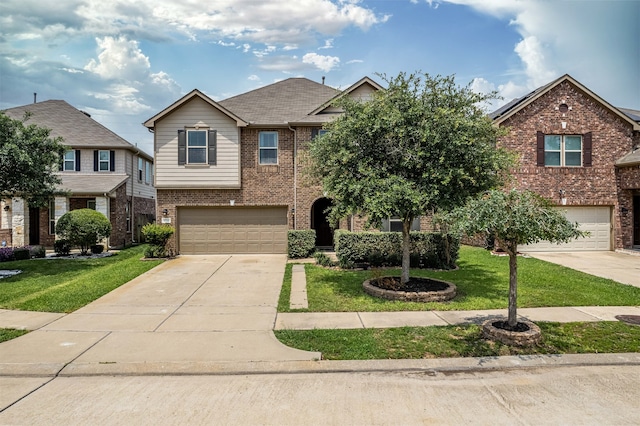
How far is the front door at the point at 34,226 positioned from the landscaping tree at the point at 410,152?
18.3 m

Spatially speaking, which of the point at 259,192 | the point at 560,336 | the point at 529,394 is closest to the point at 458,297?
the point at 560,336

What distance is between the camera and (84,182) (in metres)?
20.3

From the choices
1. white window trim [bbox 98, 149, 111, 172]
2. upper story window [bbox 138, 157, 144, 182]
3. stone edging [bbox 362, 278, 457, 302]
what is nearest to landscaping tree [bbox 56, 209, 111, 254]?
white window trim [bbox 98, 149, 111, 172]

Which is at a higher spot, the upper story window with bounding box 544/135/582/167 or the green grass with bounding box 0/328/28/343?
the upper story window with bounding box 544/135/582/167

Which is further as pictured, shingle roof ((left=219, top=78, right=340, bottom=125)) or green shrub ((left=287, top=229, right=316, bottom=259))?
shingle roof ((left=219, top=78, right=340, bottom=125))

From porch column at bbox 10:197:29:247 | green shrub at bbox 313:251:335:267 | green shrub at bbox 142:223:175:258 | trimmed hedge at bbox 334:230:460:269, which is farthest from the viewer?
porch column at bbox 10:197:29:247

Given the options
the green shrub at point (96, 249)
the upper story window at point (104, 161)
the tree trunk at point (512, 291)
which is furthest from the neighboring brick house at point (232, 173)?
the tree trunk at point (512, 291)

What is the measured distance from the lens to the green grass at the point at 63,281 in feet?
29.6

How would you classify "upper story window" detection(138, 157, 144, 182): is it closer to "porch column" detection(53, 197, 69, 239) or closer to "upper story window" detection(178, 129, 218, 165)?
"porch column" detection(53, 197, 69, 239)

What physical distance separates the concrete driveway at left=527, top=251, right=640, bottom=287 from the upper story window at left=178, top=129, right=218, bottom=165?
14.4m

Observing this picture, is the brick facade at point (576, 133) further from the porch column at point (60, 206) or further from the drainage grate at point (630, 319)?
the porch column at point (60, 206)

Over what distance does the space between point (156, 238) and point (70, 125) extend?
37.7ft

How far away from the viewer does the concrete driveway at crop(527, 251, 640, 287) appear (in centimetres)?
1209

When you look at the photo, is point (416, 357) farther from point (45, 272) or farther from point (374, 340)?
point (45, 272)
